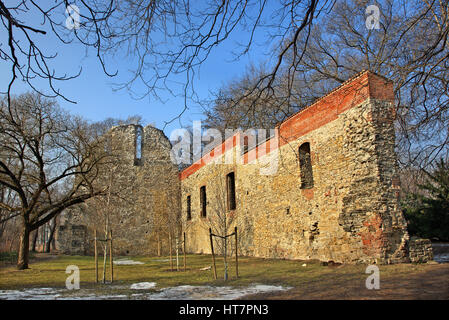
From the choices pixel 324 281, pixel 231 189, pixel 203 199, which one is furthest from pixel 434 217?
pixel 203 199

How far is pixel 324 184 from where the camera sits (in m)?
10.5

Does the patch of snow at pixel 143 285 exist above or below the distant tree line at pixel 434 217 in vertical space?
below

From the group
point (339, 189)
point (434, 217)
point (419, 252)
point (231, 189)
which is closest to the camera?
→ point (419, 252)

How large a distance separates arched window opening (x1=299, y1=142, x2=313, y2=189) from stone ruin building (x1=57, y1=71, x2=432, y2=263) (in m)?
0.03

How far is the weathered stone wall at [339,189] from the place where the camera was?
8.86 metres

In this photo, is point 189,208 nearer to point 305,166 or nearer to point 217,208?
point 217,208

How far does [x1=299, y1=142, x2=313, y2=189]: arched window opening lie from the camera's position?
1150cm

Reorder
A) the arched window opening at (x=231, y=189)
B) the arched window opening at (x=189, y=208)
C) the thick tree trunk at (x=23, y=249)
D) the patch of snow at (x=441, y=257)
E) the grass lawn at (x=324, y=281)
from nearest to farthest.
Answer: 1. the grass lawn at (x=324, y=281)
2. the patch of snow at (x=441, y=257)
3. the thick tree trunk at (x=23, y=249)
4. the arched window opening at (x=231, y=189)
5. the arched window opening at (x=189, y=208)

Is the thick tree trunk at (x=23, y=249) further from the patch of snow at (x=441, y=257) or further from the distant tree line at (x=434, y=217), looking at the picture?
the distant tree line at (x=434, y=217)

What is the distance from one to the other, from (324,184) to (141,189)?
1526 cm

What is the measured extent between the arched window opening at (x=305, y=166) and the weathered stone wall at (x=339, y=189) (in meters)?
0.18

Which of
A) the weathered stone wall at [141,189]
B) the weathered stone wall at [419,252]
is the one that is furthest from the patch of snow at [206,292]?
the weathered stone wall at [141,189]
